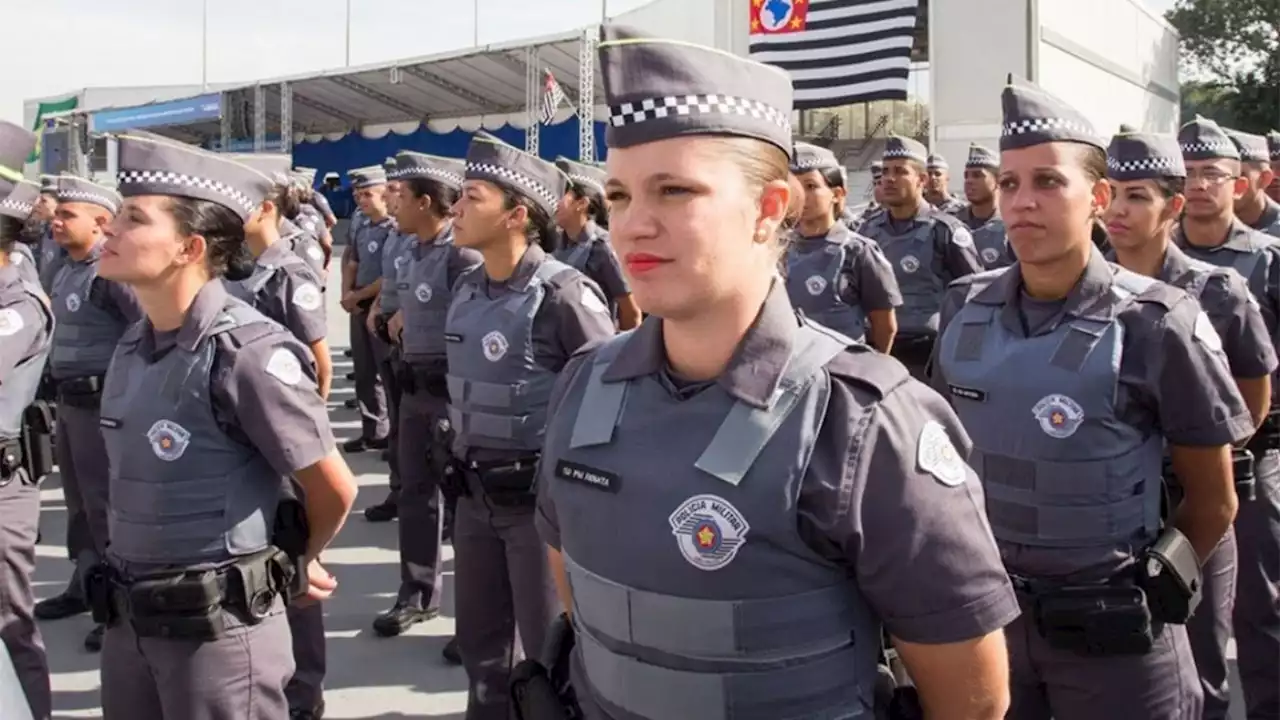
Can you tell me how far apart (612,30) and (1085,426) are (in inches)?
59.8

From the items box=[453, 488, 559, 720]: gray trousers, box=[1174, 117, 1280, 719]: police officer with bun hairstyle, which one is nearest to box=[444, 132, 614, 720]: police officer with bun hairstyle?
box=[453, 488, 559, 720]: gray trousers

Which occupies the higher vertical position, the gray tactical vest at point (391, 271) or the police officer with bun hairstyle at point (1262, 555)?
the gray tactical vest at point (391, 271)

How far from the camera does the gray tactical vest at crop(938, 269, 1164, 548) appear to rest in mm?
2658

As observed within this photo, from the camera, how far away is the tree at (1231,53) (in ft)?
123

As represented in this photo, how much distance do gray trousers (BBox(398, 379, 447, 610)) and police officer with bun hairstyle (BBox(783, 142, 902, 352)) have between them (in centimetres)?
226

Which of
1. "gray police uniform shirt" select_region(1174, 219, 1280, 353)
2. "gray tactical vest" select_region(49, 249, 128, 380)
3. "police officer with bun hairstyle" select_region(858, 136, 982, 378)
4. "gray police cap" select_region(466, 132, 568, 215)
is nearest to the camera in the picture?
"gray police cap" select_region(466, 132, 568, 215)

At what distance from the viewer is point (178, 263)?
115 inches

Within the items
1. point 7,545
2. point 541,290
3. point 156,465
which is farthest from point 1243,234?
point 7,545

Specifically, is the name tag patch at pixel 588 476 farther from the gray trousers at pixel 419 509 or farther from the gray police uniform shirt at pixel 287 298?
the gray police uniform shirt at pixel 287 298

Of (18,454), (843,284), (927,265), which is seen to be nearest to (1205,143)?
(843,284)

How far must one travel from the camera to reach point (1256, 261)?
4461 mm

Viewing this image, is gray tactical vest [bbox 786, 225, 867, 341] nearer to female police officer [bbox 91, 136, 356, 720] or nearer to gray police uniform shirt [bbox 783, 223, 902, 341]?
gray police uniform shirt [bbox 783, 223, 902, 341]

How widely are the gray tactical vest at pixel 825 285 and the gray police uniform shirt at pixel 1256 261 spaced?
2.06 m

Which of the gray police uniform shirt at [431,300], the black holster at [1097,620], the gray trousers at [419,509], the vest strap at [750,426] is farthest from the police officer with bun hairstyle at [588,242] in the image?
the vest strap at [750,426]
